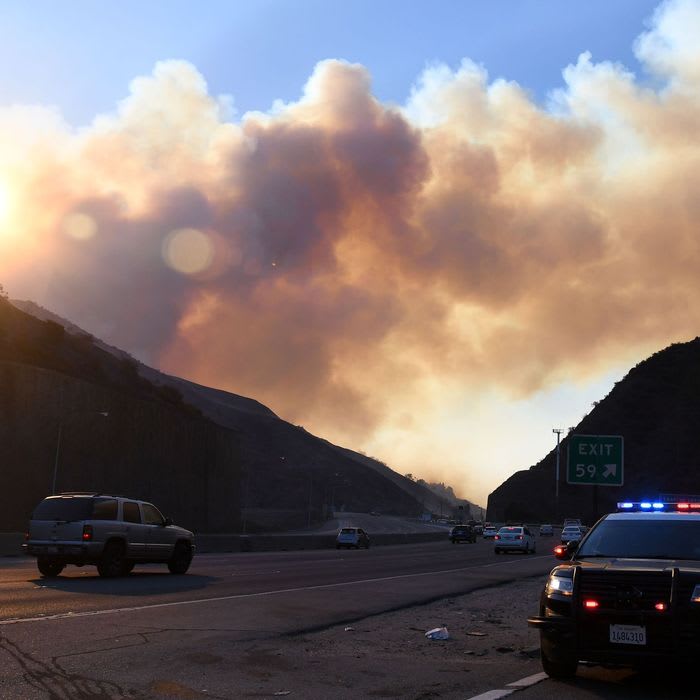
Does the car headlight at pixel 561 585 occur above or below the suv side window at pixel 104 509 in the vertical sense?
below

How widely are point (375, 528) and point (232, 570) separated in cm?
11570

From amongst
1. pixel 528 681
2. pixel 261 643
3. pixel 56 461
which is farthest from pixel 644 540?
pixel 56 461

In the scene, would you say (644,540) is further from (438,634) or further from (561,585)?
(438,634)

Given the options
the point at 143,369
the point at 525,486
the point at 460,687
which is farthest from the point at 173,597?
the point at 143,369

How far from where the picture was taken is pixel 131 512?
22.8m

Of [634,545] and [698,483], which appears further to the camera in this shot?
[698,483]

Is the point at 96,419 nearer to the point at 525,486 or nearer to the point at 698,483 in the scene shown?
the point at 698,483

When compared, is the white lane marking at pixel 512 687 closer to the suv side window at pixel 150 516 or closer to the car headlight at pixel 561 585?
the car headlight at pixel 561 585

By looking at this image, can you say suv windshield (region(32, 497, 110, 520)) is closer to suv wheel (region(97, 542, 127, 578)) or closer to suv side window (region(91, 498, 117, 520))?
suv side window (region(91, 498, 117, 520))

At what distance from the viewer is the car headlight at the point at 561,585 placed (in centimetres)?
892

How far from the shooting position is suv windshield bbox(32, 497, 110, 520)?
71.1 ft

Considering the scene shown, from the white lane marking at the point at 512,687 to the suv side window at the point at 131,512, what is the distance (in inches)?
584

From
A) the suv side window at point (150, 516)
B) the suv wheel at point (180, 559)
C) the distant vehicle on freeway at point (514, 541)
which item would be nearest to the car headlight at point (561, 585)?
the suv side window at point (150, 516)

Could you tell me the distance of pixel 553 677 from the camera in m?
9.33
